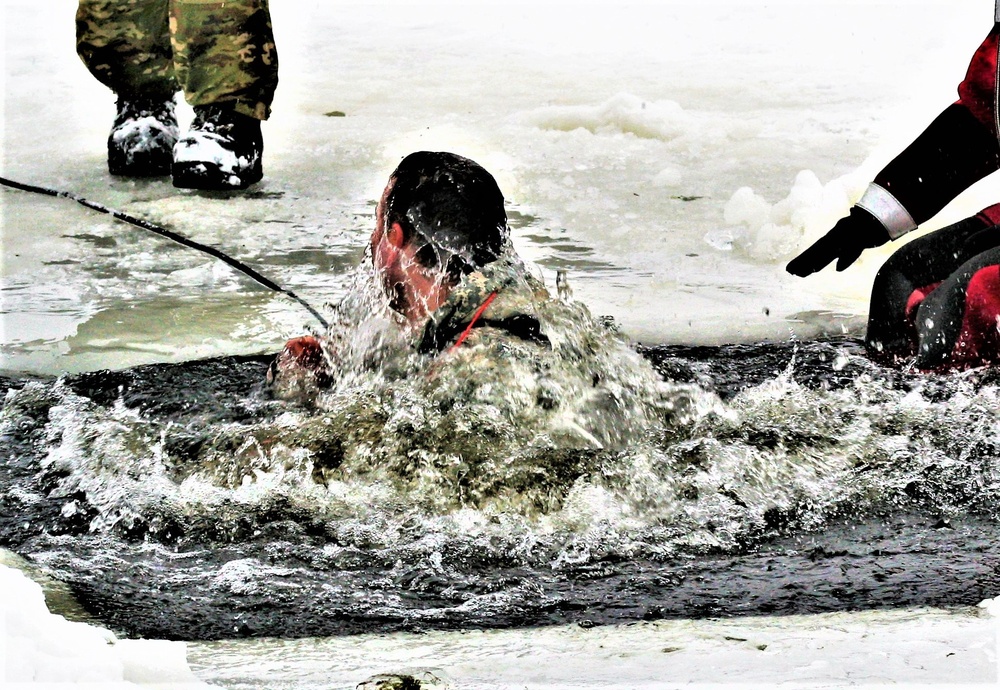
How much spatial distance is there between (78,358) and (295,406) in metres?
0.68

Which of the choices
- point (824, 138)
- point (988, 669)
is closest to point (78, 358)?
point (988, 669)

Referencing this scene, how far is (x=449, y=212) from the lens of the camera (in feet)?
7.49

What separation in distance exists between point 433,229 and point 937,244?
1.18m

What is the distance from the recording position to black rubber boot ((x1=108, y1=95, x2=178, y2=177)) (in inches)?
175

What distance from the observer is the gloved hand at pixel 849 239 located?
290 cm

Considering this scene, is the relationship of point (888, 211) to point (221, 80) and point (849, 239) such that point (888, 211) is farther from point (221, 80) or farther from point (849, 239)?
point (221, 80)

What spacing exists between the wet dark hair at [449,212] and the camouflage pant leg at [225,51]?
6.84ft

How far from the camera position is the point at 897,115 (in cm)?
495

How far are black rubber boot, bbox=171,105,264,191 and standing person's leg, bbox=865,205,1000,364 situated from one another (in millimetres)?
2231

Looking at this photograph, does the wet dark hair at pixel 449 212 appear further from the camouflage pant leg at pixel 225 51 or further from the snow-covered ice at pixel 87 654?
the camouflage pant leg at pixel 225 51

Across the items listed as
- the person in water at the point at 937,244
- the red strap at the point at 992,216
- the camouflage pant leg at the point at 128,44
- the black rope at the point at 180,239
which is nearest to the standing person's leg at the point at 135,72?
the camouflage pant leg at the point at 128,44

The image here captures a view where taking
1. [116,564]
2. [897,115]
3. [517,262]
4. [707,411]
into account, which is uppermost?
[897,115]

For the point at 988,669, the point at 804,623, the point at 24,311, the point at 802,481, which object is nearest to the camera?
the point at 988,669

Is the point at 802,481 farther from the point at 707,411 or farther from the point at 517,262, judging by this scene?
the point at 517,262
